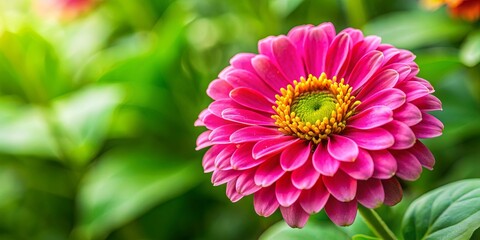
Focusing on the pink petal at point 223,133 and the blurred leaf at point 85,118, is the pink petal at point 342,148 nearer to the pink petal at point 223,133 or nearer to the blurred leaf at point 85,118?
the pink petal at point 223,133

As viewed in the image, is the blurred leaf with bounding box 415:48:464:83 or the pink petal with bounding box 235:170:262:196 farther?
the blurred leaf with bounding box 415:48:464:83

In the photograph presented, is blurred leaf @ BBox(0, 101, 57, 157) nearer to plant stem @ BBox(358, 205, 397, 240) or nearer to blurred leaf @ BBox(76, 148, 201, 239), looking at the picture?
blurred leaf @ BBox(76, 148, 201, 239)

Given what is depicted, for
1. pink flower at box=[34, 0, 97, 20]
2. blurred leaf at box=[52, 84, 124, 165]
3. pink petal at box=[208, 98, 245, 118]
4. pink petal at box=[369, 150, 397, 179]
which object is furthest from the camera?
pink flower at box=[34, 0, 97, 20]

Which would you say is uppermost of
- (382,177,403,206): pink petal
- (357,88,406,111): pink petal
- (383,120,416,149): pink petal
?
(357,88,406,111): pink petal

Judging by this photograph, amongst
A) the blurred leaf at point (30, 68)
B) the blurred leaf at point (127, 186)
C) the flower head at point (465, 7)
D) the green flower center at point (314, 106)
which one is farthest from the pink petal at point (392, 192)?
the blurred leaf at point (30, 68)

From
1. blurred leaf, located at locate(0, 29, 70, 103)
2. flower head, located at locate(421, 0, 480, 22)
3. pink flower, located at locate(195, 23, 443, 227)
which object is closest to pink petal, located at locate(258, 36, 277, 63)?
pink flower, located at locate(195, 23, 443, 227)

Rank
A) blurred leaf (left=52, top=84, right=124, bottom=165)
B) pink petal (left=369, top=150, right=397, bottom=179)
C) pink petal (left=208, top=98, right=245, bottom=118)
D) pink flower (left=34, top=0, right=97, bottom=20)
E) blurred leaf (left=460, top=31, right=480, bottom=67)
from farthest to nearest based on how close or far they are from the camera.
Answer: pink flower (left=34, top=0, right=97, bottom=20)
blurred leaf (left=52, top=84, right=124, bottom=165)
blurred leaf (left=460, top=31, right=480, bottom=67)
pink petal (left=208, top=98, right=245, bottom=118)
pink petal (left=369, top=150, right=397, bottom=179)

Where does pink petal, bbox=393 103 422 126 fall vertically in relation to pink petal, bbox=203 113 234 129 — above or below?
above
